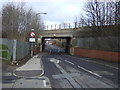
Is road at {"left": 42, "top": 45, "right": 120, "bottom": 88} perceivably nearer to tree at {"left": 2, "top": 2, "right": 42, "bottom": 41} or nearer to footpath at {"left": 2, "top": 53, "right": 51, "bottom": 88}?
footpath at {"left": 2, "top": 53, "right": 51, "bottom": 88}

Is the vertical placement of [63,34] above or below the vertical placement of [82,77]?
above

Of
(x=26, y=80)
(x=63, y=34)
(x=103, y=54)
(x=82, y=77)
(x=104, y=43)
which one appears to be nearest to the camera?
(x=26, y=80)

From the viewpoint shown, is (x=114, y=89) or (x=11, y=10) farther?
(x=11, y=10)

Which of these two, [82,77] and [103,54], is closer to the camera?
[82,77]

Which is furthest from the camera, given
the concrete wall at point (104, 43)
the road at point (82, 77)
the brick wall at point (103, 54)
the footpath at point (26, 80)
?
the concrete wall at point (104, 43)

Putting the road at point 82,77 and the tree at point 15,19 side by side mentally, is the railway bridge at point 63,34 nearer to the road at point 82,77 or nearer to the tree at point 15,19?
the tree at point 15,19

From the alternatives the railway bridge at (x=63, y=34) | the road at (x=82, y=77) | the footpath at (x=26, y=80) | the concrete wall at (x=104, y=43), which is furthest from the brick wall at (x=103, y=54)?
the railway bridge at (x=63, y=34)

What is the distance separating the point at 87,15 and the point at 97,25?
3938mm

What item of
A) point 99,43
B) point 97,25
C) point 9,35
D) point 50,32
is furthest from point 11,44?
point 50,32

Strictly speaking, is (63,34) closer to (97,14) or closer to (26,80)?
(97,14)

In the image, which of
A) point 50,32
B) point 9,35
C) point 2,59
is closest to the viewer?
point 2,59

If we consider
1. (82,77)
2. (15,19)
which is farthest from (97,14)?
(82,77)

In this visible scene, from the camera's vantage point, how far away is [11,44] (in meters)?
24.0

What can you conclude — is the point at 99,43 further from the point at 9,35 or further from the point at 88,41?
the point at 9,35
